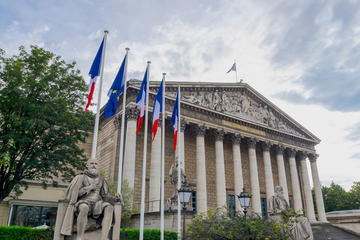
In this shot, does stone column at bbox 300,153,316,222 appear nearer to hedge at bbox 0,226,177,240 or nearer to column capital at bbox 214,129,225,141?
column capital at bbox 214,129,225,141

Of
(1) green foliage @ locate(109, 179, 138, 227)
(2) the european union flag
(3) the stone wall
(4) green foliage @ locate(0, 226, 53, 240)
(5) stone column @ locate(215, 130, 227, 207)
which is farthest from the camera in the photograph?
(5) stone column @ locate(215, 130, 227, 207)

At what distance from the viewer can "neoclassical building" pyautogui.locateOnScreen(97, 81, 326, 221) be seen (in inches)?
1044

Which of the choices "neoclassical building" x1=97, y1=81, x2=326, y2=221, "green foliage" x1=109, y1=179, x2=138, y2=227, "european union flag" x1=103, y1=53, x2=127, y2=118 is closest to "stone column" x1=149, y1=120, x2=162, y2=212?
"neoclassical building" x1=97, y1=81, x2=326, y2=221

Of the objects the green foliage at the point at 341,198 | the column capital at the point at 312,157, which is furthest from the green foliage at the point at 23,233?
the green foliage at the point at 341,198

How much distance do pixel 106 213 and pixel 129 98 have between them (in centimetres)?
1966

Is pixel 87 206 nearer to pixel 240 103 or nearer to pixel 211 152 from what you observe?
pixel 211 152

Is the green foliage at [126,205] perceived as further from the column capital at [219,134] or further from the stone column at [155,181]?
the column capital at [219,134]

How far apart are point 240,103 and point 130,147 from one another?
16.1 meters

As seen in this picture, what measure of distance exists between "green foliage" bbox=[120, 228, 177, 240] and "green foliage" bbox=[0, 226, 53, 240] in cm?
374

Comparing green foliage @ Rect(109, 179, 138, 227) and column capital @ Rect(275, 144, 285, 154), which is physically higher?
column capital @ Rect(275, 144, 285, 154)

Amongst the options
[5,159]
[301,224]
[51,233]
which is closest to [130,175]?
[51,233]

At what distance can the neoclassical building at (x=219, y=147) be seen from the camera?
1044 inches

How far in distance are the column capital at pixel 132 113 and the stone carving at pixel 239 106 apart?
19.4 feet

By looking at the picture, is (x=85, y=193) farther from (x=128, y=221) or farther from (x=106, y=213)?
(x=128, y=221)
